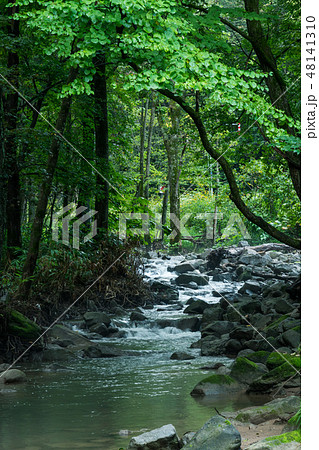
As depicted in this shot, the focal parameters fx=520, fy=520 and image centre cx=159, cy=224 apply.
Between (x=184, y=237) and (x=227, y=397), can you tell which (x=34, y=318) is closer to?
(x=227, y=397)

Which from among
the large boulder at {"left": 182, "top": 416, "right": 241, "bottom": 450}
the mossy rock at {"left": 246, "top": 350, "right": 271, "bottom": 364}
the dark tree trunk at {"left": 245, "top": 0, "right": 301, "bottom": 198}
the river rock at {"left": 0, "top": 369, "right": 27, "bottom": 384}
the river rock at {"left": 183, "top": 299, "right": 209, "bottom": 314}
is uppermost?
the dark tree trunk at {"left": 245, "top": 0, "right": 301, "bottom": 198}

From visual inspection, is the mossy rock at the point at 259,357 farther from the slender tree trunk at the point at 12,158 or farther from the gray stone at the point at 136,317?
the slender tree trunk at the point at 12,158

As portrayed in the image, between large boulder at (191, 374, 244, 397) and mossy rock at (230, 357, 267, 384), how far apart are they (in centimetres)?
15

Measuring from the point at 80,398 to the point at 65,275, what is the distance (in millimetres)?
5092

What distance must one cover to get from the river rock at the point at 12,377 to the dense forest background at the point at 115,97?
1605 mm

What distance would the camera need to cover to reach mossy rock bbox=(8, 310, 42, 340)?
713cm

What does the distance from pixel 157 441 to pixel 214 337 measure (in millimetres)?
4763

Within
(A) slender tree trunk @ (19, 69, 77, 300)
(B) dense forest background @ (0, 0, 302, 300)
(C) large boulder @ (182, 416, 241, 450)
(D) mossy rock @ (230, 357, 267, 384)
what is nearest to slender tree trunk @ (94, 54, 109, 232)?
(B) dense forest background @ (0, 0, 302, 300)

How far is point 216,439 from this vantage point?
3195 mm

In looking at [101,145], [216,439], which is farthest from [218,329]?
[101,145]

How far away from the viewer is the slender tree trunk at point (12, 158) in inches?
355

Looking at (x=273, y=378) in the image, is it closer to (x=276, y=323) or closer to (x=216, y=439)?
(x=216, y=439)

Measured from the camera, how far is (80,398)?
514cm

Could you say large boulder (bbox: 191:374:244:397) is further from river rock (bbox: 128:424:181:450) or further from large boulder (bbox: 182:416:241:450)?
large boulder (bbox: 182:416:241:450)
